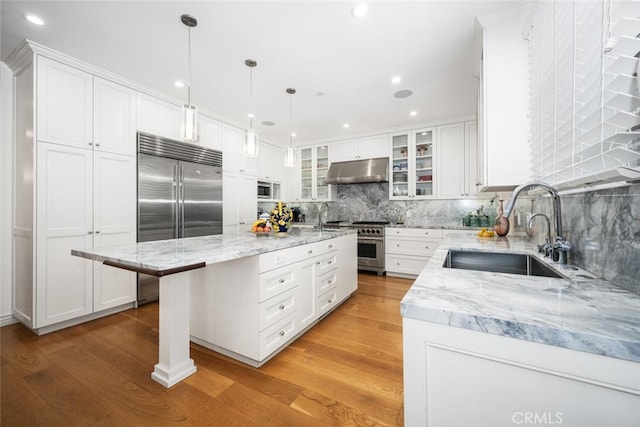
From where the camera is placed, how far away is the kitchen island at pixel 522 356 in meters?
0.57

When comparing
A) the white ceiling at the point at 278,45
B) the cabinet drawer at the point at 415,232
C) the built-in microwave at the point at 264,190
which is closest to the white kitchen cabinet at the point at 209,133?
the white ceiling at the point at 278,45

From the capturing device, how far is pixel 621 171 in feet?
2.34

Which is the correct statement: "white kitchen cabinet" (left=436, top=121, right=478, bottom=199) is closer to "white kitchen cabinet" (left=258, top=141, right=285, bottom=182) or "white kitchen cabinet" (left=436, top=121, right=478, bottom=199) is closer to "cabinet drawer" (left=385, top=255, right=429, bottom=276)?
"cabinet drawer" (left=385, top=255, right=429, bottom=276)

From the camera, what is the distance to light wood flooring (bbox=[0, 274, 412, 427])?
1443 millimetres

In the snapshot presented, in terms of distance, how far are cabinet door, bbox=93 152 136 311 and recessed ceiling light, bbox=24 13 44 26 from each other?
43.3 inches

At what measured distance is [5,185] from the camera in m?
2.62

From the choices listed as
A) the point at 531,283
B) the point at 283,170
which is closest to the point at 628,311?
the point at 531,283

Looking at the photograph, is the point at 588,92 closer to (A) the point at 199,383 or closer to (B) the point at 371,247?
(A) the point at 199,383

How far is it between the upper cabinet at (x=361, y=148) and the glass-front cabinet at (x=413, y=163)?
183 millimetres

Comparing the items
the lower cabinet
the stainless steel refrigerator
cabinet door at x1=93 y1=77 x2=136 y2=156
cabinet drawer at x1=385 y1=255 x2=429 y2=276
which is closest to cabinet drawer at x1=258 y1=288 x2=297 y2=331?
the lower cabinet

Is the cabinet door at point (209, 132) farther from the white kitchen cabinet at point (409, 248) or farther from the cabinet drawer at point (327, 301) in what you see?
the white kitchen cabinet at point (409, 248)

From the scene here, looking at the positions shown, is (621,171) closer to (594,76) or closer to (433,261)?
(594,76)

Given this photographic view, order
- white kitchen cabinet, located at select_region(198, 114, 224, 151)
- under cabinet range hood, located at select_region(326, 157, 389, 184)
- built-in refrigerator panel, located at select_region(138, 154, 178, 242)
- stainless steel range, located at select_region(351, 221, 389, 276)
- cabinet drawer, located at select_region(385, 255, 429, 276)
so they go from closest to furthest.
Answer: built-in refrigerator panel, located at select_region(138, 154, 178, 242)
white kitchen cabinet, located at select_region(198, 114, 224, 151)
cabinet drawer, located at select_region(385, 255, 429, 276)
stainless steel range, located at select_region(351, 221, 389, 276)
under cabinet range hood, located at select_region(326, 157, 389, 184)

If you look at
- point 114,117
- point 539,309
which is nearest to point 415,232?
point 539,309
